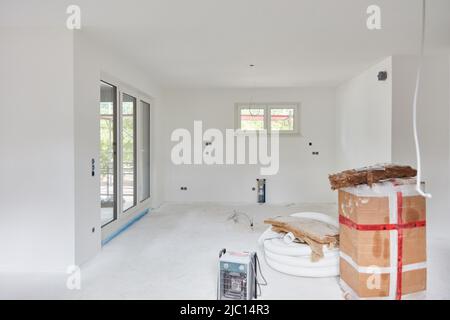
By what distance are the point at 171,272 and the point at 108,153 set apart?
1873 millimetres

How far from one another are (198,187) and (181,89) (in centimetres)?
210

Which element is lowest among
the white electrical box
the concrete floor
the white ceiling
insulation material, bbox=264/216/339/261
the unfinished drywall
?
the concrete floor

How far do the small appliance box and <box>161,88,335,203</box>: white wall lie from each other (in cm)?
384

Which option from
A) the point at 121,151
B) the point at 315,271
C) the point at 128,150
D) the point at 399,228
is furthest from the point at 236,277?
the point at 128,150

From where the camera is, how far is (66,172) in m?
2.76

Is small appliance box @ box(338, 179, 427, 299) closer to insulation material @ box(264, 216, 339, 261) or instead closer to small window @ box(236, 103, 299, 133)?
insulation material @ box(264, 216, 339, 261)

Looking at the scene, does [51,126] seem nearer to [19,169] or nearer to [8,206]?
[19,169]

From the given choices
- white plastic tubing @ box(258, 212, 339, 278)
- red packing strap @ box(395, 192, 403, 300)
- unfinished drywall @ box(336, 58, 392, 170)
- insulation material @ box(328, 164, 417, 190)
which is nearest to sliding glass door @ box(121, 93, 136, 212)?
white plastic tubing @ box(258, 212, 339, 278)

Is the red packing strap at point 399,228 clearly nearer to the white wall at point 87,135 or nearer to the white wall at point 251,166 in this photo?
the white wall at point 87,135

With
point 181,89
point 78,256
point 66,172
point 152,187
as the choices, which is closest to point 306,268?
point 78,256

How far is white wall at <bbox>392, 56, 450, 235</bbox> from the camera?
364cm

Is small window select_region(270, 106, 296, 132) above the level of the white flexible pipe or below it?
above

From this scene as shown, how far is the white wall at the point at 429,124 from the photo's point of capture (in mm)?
3645

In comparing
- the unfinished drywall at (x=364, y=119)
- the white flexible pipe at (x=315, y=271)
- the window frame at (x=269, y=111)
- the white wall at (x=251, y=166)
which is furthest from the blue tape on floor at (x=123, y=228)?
the unfinished drywall at (x=364, y=119)
